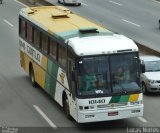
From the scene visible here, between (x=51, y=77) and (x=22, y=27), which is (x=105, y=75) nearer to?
(x=51, y=77)

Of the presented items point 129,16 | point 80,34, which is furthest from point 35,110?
point 129,16

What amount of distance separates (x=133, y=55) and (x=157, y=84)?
5.82m

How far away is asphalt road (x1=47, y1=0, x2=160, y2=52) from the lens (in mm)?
37750

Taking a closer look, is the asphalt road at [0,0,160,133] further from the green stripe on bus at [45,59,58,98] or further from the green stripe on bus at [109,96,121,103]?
the green stripe on bus at [109,96,121,103]

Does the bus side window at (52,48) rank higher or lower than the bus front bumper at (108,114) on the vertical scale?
higher

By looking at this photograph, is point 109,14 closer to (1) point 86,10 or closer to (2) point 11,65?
(1) point 86,10

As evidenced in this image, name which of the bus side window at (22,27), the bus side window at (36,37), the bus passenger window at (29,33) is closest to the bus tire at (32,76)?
the bus passenger window at (29,33)

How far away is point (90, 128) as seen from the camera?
17.9 meters

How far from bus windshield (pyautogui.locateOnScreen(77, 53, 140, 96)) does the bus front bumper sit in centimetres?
54

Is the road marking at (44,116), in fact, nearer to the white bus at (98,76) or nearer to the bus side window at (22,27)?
the white bus at (98,76)

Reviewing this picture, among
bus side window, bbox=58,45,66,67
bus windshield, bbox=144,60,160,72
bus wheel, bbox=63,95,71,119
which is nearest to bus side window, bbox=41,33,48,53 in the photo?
bus side window, bbox=58,45,66,67

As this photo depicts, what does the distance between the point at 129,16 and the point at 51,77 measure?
26.0m

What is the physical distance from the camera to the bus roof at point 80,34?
57.2ft

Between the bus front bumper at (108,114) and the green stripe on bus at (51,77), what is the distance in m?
3.19
